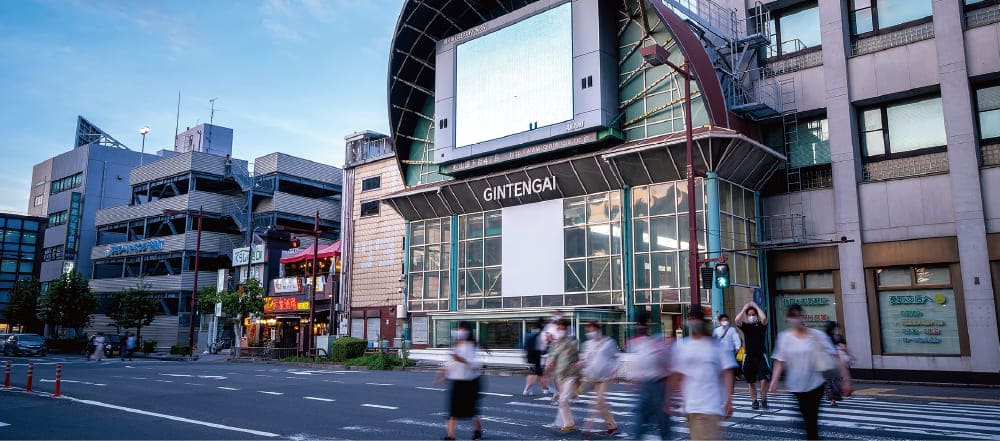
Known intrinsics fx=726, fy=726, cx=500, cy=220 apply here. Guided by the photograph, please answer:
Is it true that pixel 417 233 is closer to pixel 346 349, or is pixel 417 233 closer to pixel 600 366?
pixel 346 349

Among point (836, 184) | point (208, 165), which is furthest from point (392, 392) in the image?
point (208, 165)

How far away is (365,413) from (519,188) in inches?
768

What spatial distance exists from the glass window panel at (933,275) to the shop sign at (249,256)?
43.2 metres

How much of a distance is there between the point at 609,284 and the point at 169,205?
4897 cm

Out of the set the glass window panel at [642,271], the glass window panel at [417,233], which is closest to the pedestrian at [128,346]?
the glass window panel at [417,233]

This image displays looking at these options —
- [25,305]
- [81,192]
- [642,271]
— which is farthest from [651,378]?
[81,192]

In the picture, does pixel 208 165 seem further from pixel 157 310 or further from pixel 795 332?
pixel 795 332

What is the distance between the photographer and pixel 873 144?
26.1m

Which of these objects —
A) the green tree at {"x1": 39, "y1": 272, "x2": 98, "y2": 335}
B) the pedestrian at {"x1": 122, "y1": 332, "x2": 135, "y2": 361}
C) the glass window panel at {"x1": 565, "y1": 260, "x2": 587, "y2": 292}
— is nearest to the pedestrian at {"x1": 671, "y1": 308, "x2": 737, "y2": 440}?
the glass window panel at {"x1": 565, "y1": 260, "x2": 587, "y2": 292}

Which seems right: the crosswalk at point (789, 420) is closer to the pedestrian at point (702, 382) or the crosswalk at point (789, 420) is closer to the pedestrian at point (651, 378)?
the pedestrian at point (651, 378)

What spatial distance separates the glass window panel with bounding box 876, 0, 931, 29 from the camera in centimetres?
2511

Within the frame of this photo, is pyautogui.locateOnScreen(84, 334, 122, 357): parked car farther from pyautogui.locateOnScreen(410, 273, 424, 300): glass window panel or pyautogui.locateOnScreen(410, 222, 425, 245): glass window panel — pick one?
pyautogui.locateOnScreen(410, 222, 425, 245): glass window panel

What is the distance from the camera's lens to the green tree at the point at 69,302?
58219 millimetres

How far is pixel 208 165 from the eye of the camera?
212ft
